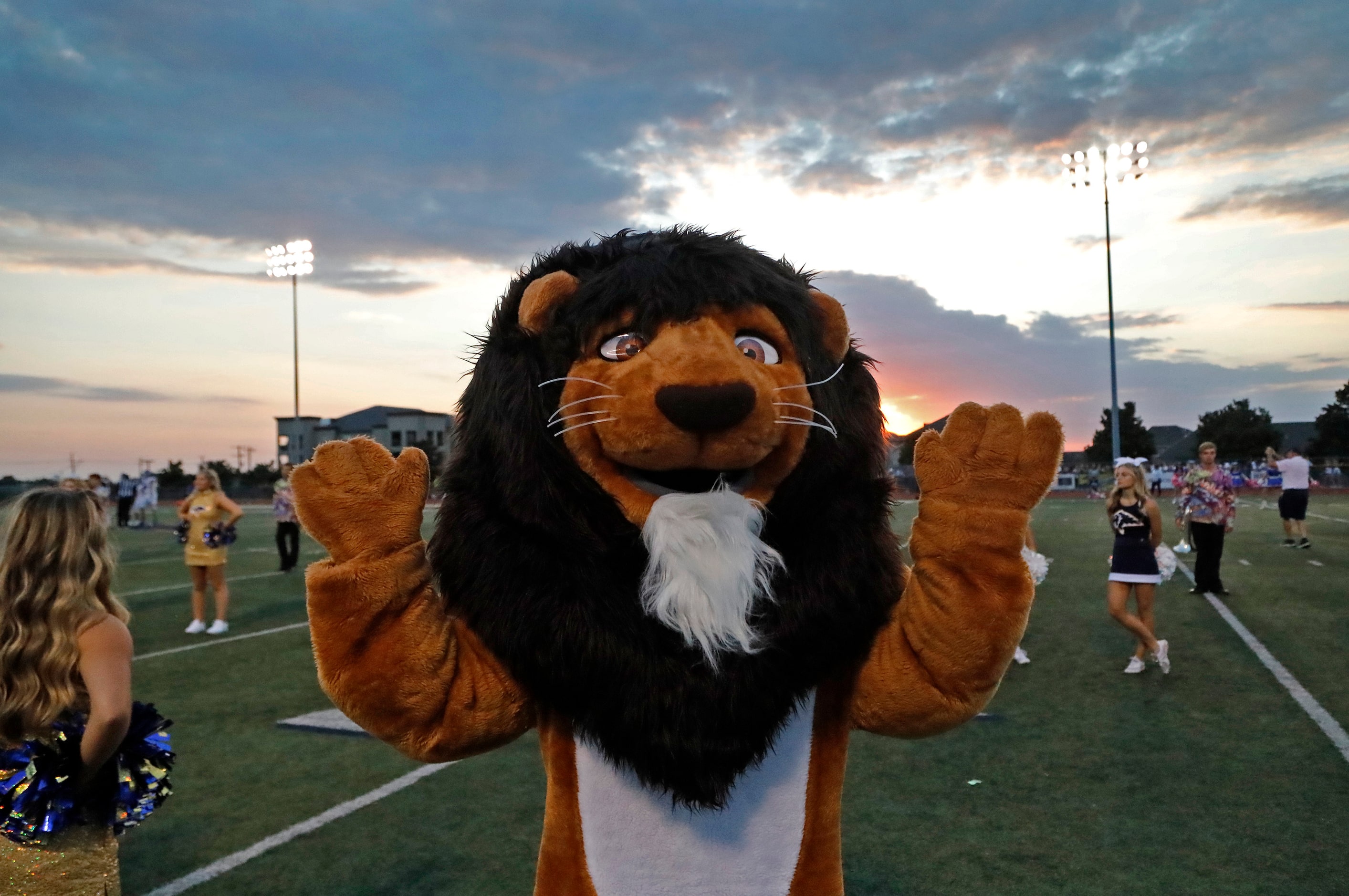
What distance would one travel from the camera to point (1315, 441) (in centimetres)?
6488

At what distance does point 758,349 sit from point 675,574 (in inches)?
19.0

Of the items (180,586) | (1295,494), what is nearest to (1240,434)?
(1295,494)

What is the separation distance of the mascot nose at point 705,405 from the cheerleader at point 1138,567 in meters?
6.27

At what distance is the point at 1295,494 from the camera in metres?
15.3

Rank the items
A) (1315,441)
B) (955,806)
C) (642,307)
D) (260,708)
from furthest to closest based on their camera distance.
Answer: (1315,441) < (260,708) < (955,806) < (642,307)

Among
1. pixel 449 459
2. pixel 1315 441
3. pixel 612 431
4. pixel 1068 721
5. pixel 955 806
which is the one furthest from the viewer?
pixel 1315 441

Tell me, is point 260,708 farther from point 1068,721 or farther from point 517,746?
point 1068,721

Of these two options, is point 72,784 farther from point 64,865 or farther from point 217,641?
point 217,641

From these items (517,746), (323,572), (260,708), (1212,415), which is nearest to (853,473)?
(323,572)

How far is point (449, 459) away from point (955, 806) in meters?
3.52

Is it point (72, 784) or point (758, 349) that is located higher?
point (758, 349)

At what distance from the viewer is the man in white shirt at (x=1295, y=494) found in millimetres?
14867

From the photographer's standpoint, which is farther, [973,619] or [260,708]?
[260,708]

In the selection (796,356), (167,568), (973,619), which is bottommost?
(167,568)
